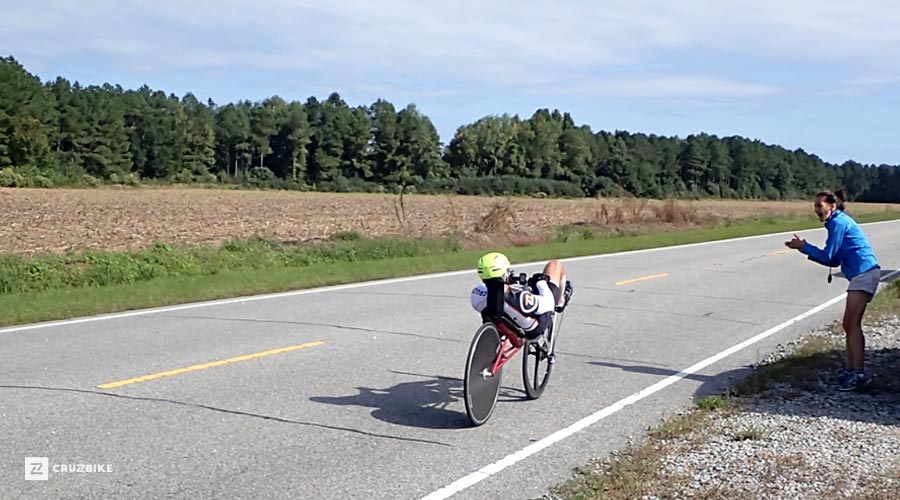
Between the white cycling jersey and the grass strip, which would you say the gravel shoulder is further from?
the grass strip

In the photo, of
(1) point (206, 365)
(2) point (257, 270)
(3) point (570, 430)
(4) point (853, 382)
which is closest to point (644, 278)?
(2) point (257, 270)

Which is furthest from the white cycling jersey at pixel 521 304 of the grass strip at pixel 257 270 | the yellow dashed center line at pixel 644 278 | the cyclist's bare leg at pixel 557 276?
the yellow dashed center line at pixel 644 278

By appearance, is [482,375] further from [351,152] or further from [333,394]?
[351,152]

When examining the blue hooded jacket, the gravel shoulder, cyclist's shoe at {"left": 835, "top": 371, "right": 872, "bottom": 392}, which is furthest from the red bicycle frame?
cyclist's shoe at {"left": 835, "top": 371, "right": 872, "bottom": 392}

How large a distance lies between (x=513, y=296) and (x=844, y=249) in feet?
11.1

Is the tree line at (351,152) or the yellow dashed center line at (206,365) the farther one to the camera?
the tree line at (351,152)

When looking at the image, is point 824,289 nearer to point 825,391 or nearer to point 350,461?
point 825,391

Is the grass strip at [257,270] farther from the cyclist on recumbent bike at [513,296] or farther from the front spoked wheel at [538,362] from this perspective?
the cyclist on recumbent bike at [513,296]

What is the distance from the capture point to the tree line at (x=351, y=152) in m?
93.9

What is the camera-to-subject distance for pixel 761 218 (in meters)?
56.2

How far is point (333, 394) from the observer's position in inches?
318

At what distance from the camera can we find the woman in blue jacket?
855cm

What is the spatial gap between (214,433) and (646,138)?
153741 mm

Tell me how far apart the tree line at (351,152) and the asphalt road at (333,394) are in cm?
6779
